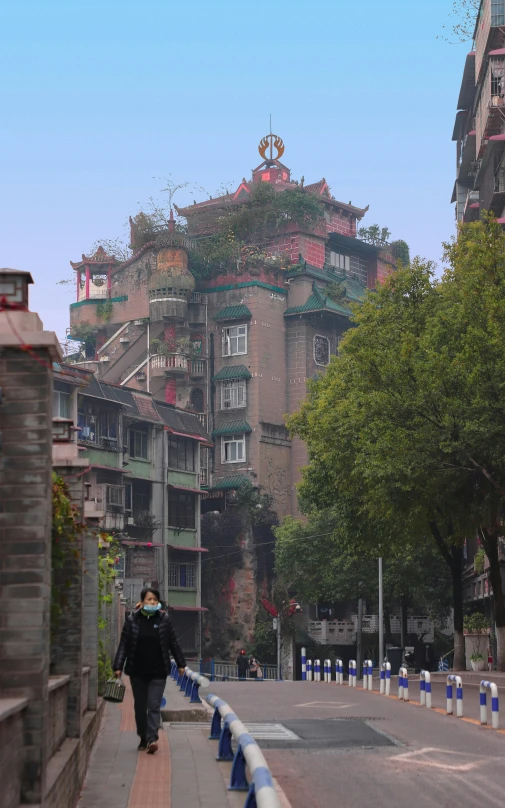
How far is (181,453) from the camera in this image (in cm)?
7475

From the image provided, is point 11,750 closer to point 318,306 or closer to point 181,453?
point 181,453

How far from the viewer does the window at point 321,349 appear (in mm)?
83125

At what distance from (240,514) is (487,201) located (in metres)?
27.2

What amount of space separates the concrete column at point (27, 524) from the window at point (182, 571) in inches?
2582

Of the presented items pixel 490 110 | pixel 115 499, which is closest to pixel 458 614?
pixel 490 110

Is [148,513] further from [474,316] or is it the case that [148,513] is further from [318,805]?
[318,805]

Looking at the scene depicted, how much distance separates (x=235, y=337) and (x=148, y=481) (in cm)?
1458

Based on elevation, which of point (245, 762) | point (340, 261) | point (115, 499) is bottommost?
point (245, 762)

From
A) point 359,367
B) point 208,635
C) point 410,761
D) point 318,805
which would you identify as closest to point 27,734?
point 318,805

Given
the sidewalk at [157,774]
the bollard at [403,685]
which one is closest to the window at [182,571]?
the bollard at [403,685]

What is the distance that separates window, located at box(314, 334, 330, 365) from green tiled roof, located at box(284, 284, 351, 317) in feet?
7.22

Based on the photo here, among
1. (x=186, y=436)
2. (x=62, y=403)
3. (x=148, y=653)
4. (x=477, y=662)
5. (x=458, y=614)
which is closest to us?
(x=148, y=653)

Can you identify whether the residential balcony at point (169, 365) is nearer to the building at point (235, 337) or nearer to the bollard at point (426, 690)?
the building at point (235, 337)

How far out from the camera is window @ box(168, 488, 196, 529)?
242 ft
